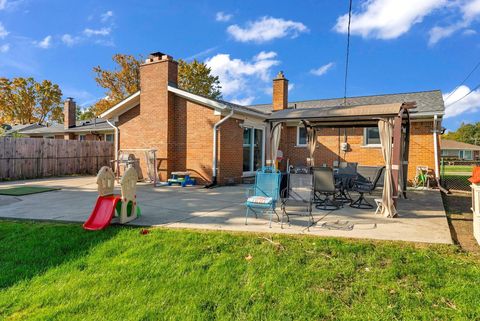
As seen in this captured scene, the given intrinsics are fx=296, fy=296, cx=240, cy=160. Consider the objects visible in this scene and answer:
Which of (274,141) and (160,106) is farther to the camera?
(160,106)

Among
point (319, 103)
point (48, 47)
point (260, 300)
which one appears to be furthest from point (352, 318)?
point (48, 47)

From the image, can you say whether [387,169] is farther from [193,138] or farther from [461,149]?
[461,149]

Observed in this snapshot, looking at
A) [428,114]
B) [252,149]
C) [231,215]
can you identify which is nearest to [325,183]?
[231,215]

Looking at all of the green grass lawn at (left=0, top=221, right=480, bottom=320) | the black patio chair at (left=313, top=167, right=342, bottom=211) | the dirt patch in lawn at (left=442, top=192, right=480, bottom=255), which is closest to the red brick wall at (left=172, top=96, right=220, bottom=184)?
the black patio chair at (left=313, top=167, right=342, bottom=211)

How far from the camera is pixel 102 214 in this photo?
552 cm

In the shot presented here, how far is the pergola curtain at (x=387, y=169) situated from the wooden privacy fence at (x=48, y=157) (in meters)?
16.0

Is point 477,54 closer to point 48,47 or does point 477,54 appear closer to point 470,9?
point 470,9

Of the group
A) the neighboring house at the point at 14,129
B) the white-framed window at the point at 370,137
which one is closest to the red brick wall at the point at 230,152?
the white-framed window at the point at 370,137

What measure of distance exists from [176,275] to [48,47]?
30.1 m

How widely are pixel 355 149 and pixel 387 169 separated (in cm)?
736

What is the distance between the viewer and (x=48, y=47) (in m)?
26.3

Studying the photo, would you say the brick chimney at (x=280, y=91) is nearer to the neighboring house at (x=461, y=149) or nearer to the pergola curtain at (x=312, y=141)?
the pergola curtain at (x=312, y=141)

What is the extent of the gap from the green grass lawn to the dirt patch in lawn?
1.97 feet

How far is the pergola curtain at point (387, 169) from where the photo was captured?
20.9ft
